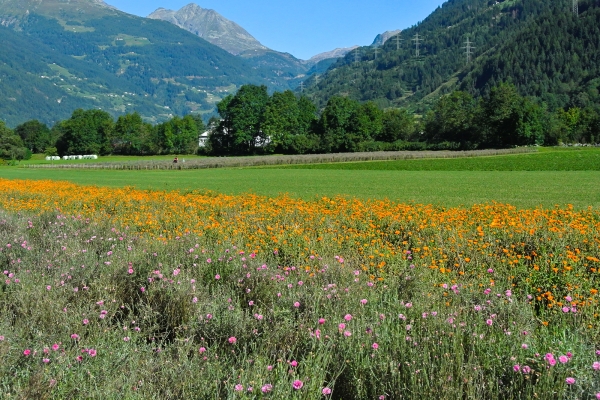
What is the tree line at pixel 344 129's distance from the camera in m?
98.1

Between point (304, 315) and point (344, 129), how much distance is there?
106 meters

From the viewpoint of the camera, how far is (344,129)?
109 meters

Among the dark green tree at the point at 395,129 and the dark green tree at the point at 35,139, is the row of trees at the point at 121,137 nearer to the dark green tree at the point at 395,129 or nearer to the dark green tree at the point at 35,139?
the dark green tree at the point at 35,139

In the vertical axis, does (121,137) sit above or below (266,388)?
above

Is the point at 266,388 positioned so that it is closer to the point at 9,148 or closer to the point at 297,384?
the point at 297,384

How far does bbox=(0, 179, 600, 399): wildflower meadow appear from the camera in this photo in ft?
11.8

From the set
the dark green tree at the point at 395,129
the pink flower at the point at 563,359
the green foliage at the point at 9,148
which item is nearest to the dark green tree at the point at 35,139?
the green foliage at the point at 9,148

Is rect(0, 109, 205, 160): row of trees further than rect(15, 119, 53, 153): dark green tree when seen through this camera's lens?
No

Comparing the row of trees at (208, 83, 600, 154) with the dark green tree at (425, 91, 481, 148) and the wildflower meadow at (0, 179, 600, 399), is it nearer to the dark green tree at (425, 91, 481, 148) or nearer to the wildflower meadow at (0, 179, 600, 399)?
the dark green tree at (425, 91, 481, 148)

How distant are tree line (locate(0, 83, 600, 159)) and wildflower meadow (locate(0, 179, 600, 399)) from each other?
91333 millimetres

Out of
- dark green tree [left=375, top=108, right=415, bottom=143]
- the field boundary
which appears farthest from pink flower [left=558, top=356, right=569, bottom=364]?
dark green tree [left=375, top=108, right=415, bottom=143]

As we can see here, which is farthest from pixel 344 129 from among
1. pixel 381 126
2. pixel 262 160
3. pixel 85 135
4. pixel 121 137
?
pixel 85 135

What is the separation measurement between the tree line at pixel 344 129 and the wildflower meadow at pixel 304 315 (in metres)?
91.3

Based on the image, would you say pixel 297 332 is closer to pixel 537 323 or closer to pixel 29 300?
pixel 537 323
